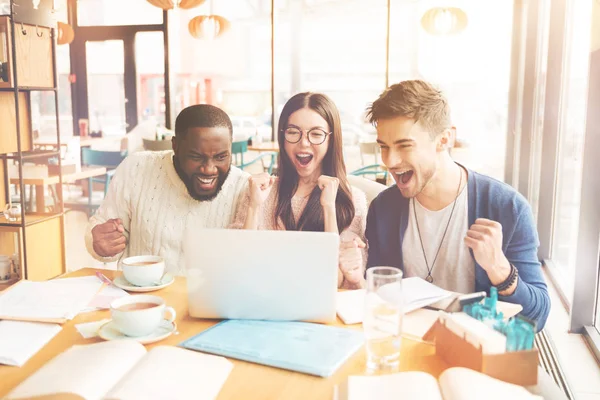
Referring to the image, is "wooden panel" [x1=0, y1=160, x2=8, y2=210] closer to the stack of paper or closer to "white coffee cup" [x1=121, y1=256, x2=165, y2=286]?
"white coffee cup" [x1=121, y1=256, x2=165, y2=286]

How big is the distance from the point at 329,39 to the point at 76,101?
344cm

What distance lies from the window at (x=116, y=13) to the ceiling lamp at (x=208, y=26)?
3.01 feet

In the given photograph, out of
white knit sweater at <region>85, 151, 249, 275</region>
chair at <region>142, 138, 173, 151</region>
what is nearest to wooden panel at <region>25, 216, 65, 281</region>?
chair at <region>142, 138, 173, 151</region>

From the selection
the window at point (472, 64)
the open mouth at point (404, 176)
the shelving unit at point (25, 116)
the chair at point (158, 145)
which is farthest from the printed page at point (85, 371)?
the window at point (472, 64)

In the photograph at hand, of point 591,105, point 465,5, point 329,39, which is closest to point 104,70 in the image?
point 329,39

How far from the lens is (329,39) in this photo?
7391 millimetres

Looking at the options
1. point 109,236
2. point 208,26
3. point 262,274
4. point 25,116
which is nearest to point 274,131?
point 208,26

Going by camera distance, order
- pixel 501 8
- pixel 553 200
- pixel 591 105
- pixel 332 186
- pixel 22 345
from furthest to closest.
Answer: pixel 501 8, pixel 553 200, pixel 591 105, pixel 332 186, pixel 22 345

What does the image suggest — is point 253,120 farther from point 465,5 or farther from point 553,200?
point 553,200

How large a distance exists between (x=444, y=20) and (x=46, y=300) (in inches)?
216

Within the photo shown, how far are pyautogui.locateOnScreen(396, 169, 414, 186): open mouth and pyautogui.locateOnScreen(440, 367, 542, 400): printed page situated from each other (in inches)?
32.2

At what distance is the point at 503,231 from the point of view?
1641 mm

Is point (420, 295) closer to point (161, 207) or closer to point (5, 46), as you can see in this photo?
point (161, 207)

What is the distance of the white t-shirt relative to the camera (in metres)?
1.72
